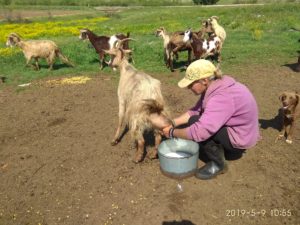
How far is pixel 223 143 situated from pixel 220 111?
2.66ft

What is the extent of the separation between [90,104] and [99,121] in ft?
4.36

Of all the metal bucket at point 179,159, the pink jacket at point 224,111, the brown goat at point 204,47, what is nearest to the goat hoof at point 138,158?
the metal bucket at point 179,159

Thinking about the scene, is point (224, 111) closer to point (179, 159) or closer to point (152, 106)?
point (179, 159)

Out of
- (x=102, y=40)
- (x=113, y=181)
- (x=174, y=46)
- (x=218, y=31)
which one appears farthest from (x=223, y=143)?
(x=218, y=31)

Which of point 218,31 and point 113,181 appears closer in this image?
point 113,181

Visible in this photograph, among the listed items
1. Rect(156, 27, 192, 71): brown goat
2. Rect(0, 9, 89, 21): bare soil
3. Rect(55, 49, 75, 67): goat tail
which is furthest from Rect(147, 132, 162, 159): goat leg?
Rect(0, 9, 89, 21): bare soil

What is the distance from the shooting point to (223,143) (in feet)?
17.5

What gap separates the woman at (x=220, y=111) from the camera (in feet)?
15.4

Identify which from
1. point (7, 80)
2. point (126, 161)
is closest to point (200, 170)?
point (126, 161)

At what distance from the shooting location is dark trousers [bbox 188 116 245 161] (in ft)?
17.1

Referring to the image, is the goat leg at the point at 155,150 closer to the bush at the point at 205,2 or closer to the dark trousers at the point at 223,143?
the dark trousers at the point at 223,143

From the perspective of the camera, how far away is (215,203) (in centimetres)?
502

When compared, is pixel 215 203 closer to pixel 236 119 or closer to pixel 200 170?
pixel 200 170

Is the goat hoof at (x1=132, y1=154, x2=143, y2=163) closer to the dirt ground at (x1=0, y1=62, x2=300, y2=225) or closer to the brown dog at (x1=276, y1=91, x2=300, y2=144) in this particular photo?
the dirt ground at (x1=0, y1=62, x2=300, y2=225)
